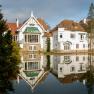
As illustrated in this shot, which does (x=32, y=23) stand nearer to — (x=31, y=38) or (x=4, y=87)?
(x=31, y=38)

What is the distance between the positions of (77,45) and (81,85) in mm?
55297

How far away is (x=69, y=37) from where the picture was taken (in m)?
77.2

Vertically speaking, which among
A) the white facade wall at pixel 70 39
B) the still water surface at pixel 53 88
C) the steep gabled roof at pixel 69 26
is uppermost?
the steep gabled roof at pixel 69 26

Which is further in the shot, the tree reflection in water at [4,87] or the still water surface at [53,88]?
the still water surface at [53,88]

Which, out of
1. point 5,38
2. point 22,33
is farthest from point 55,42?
point 5,38

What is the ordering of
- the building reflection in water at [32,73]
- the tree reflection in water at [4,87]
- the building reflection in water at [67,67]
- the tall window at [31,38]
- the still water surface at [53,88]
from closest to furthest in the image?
the tree reflection in water at [4,87] < the still water surface at [53,88] < the building reflection in water at [32,73] < the building reflection in water at [67,67] < the tall window at [31,38]

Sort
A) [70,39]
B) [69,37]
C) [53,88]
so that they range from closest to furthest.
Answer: [53,88] < [69,37] < [70,39]

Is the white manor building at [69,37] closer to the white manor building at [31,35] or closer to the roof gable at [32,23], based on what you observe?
the white manor building at [31,35]

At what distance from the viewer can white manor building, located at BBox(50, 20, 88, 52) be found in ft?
248

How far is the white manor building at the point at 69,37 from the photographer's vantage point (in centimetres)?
7556

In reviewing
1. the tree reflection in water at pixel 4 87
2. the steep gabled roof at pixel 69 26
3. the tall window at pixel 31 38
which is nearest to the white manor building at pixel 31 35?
the tall window at pixel 31 38

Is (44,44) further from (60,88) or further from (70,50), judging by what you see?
(60,88)

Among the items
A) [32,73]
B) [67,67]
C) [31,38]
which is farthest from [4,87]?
[31,38]

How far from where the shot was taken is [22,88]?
2177 cm
